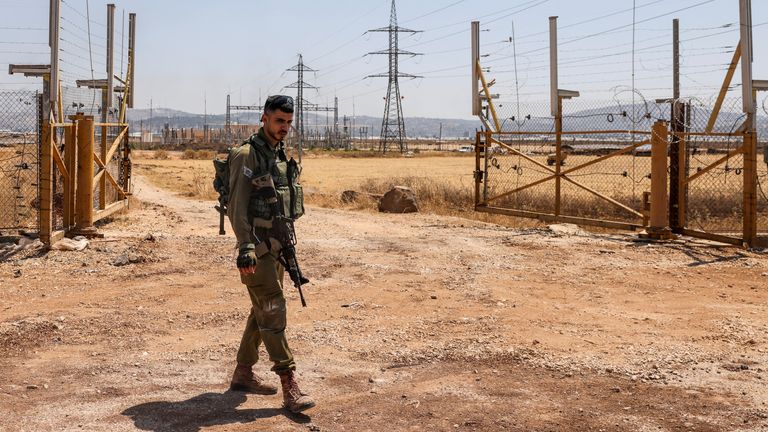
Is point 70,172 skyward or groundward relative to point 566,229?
skyward

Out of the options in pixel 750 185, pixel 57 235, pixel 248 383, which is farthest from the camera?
pixel 750 185

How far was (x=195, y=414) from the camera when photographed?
5168mm

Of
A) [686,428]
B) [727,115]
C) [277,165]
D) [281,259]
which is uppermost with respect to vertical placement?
[727,115]

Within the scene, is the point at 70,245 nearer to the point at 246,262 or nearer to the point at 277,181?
the point at 277,181

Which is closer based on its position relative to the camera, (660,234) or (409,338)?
(409,338)

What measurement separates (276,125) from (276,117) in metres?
0.05

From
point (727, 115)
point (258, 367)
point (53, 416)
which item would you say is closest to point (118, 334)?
point (258, 367)

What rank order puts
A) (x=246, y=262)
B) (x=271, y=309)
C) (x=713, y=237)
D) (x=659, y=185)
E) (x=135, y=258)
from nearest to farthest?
1. (x=246, y=262)
2. (x=271, y=309)
3. (x=135, y=258)
4. (x=713, y=237)
5. (x=659, y=185)

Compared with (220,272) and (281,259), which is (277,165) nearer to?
(281,259)

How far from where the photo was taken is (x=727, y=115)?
40.9ft

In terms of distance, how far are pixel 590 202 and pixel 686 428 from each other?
1357 cm

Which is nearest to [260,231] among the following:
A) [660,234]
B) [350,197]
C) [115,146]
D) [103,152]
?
[660,234]

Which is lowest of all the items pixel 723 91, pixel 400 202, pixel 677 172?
pixel 400 202

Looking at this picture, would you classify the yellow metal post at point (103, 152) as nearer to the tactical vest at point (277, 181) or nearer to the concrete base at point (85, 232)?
the concrete base at point (85, 232)
